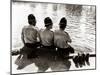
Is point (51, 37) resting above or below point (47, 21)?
below

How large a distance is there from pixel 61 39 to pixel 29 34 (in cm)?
39

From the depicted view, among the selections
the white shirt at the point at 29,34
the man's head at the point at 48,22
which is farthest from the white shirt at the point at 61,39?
the white shirt at the point at 29,34

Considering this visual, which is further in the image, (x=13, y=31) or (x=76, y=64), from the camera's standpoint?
(x=76, y=64)

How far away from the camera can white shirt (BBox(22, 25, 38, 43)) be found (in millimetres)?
2088

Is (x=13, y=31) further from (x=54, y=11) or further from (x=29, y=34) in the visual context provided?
(x=54, y=11)

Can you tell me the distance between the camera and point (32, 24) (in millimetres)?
2115

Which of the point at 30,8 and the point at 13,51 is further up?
the point at 30,8

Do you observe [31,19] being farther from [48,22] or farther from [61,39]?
[61,39]

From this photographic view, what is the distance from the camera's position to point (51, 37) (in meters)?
2.18

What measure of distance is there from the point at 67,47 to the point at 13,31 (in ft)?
2.22

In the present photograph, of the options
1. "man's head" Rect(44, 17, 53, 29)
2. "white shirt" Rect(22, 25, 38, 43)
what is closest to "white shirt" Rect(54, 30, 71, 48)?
"man's head" Rect(44, 17, 53, 29)

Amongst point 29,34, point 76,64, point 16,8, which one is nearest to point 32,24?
point 29,34

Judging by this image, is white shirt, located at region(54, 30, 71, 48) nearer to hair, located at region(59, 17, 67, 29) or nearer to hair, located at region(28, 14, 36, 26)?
hair, located at region(59, 17, 67, 29)

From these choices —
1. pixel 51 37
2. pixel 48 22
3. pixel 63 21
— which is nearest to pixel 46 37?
pixel 51 37
